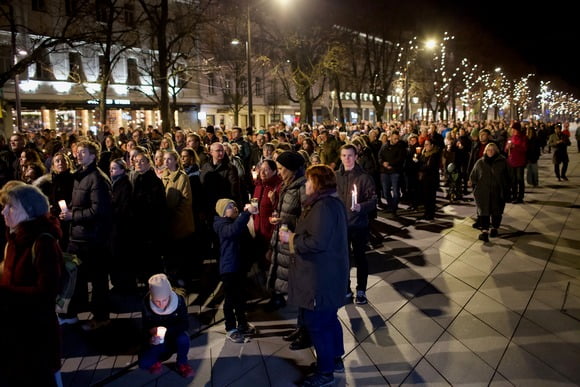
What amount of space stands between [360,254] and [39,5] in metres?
32.7

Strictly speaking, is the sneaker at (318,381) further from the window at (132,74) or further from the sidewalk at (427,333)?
the window at (132,74)

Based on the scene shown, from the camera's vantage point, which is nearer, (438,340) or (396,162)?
(438,340)

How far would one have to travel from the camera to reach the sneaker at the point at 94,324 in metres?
5.32

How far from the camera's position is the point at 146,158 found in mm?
6203

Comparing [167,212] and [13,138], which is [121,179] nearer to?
[167,212]

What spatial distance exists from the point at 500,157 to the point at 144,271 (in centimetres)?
618

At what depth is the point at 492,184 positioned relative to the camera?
8461 millimetres

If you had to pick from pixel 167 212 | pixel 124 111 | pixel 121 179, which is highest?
pixel 124 111

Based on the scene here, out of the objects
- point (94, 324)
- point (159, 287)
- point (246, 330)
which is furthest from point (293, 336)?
point (94, 324)

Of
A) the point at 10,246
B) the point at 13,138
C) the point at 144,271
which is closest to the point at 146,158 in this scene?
the point at 144,271

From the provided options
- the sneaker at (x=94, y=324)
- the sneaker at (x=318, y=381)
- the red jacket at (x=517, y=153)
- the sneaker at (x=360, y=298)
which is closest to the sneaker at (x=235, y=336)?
the sneaker at (x=318, y=381)

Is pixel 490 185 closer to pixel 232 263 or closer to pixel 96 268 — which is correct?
pixel 232 263

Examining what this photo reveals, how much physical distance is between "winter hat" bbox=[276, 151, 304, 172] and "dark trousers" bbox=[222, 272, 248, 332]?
120 centimetres

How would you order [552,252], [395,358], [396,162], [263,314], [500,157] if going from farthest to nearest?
1. [396,162]
2. [500,157]
3. [552,252]
4. [263,314]
5. [395,358]
